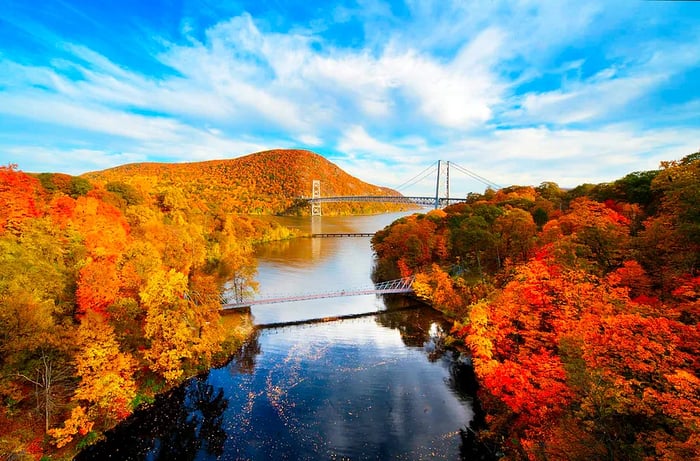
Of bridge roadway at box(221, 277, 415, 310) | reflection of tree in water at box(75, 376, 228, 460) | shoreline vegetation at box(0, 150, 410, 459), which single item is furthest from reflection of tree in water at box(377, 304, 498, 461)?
shoreline vegetation at box(0, 150, 410, 459)

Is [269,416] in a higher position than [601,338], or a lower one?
lower

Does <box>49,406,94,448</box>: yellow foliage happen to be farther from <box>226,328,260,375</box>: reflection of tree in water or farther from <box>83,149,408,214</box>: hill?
<box>83,149,408,214</box>: hill

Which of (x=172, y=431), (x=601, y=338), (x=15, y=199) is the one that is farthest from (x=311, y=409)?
(x=15, y=199)

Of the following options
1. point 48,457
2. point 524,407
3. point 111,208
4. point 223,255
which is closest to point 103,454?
point 48,457

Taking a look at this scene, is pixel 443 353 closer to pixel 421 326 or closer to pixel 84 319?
pixel 421 326

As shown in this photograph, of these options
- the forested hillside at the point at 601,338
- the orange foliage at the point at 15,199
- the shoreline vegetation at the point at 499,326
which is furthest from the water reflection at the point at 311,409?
the orange foliage at the point at 15,199

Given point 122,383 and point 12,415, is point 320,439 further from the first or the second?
point 12,415

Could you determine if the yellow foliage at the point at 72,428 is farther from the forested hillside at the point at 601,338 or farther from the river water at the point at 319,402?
the forested hillside at the point at 601,338
